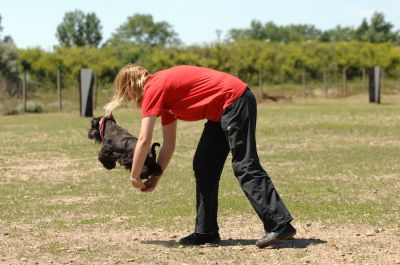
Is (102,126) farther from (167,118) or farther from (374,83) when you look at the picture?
(374,83)

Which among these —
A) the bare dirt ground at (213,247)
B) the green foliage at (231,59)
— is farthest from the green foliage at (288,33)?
the bare dirt ground at (213,247)

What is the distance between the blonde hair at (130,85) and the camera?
20.8ft

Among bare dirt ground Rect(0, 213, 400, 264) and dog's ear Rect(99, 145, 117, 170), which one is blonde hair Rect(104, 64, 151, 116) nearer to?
dog's ear Rect(99, 145, 117, 170)

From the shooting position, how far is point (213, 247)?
670cm

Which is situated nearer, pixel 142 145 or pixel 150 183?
pixel 142 145

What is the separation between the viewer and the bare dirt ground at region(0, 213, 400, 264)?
6.21 metres

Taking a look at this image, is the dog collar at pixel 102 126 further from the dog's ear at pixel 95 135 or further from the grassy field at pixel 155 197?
the grassy field at pixel 155 197

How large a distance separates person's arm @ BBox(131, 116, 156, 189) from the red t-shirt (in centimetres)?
11

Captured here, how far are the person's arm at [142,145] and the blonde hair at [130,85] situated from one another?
345mm

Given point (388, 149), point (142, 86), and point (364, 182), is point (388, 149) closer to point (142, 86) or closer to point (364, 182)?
point (364, 182)

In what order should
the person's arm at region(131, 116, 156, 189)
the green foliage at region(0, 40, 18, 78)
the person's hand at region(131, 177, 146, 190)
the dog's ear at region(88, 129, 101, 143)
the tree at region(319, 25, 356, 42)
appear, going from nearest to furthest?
the person's arm at region(131, 116, 156, 189)
the person's hand at region(131, 177, 146, 190)
the dog's ear at region(88, 129, 101, 143)
the green foliage at region(0, 40, 18, 78)
the tree at region(319, 25, 356, 42)

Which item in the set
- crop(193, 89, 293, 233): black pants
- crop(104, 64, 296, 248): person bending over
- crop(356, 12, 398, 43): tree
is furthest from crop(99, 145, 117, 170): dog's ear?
crop(356, 12, 398, 43): tree

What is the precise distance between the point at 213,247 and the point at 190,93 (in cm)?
142

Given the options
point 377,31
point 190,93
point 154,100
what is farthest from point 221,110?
point 377,31
